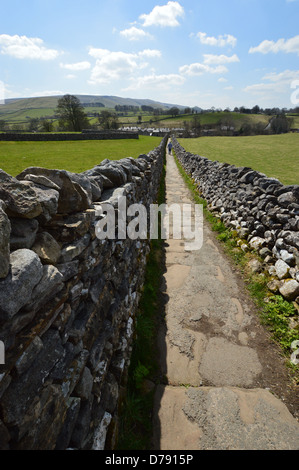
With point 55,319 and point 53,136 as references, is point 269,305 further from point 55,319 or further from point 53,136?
point 53,136

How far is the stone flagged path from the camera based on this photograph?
3.39 meters

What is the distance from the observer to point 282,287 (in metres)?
5.77

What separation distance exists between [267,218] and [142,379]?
19.6ft

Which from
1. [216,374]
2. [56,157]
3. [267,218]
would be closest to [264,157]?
[267,218]

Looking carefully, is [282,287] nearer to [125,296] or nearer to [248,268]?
[248,268]

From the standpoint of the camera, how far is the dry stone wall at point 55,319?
1622mm

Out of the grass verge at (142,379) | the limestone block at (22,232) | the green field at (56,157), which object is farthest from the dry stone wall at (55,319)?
the green field at (56,157)

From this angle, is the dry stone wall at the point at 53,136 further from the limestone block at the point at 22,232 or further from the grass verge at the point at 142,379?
the limestone block at the point at 22,232

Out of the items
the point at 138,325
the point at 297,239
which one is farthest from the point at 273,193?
the point at 138,325

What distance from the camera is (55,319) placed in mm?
2162

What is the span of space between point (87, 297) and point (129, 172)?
12.0 ft

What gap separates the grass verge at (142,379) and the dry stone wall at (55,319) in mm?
313

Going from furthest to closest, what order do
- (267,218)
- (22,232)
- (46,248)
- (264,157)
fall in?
(264,157) < (267,218) < (46,248) < (22,232)

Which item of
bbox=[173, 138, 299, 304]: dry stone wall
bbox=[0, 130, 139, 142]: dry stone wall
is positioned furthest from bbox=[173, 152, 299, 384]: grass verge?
bbox=[0, 130, 139, 142]: dry stone wall
